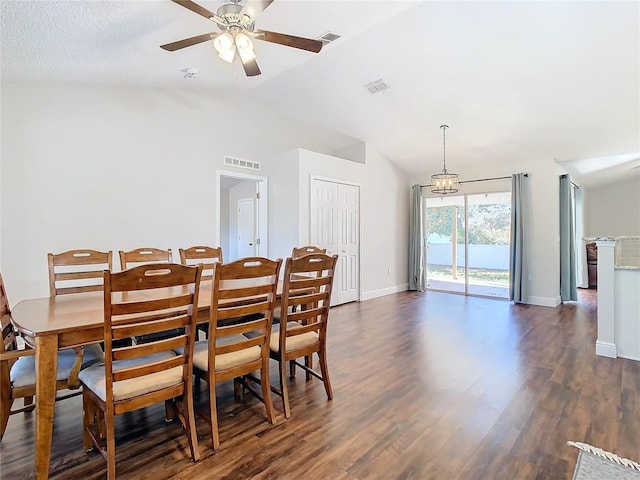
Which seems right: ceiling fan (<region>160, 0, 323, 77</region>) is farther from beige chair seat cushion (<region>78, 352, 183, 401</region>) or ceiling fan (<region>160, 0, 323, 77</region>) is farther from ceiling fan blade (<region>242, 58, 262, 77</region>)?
beige chair seat cushion (<region>78, 352, 183, 401</region>)

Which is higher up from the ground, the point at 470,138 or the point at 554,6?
the point at 554,6

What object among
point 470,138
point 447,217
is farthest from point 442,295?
point 470,138

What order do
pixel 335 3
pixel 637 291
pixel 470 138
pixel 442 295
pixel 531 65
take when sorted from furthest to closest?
pixel 442 295 → pixel 470 138 → pixel 531 65 → pixel 637 291 → pixel 335 3

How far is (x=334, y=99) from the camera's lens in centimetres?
509

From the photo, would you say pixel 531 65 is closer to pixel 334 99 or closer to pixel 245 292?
pixel 334 99

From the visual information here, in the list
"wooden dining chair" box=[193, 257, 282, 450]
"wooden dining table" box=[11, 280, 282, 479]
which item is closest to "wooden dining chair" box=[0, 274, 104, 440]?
"wooden dining table" box=[11, 280, 282, 479]

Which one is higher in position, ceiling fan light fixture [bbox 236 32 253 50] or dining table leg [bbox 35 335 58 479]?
ceiling fan light fixture [bbox 236 32 253 50]

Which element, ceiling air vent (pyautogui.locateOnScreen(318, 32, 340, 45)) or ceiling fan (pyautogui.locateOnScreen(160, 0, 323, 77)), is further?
ceiling air vent (pyautogui.locateOnScreen(318, 32, 340, 45))

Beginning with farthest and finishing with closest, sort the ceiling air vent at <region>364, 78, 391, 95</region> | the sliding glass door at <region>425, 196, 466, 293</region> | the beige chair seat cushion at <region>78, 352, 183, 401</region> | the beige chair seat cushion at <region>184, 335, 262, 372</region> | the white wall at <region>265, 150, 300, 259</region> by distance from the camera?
the sliding glass door at <region>425, 196, 466, 293</region>, the white wall at <region>265, 150, 300, 259</region>, the ceiling air vent at <region>364, 78, 391, 95</region>, the beige chair seat cushion at <region>184, 335, 262, 372</region>, the beige chair seat cushion at <region>78, 352, 183, 401</region>

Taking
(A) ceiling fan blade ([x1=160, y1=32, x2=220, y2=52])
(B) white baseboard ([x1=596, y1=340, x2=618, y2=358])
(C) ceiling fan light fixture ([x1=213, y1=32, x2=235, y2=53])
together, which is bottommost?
(B) white baseboard ([x1=596, y1=340, x2=618, y2=358])

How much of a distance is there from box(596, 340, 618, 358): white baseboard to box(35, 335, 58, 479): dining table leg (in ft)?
15.0

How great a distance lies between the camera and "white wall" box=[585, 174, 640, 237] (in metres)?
8.52

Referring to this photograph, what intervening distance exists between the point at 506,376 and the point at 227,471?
243 centimetres

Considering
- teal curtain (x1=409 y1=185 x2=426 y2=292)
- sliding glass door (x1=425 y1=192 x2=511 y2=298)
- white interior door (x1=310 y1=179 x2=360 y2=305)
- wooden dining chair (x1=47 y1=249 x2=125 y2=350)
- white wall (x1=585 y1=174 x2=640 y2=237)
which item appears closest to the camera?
wooden dining chair (x1=47 y1=249 x2=125 y2=350)
